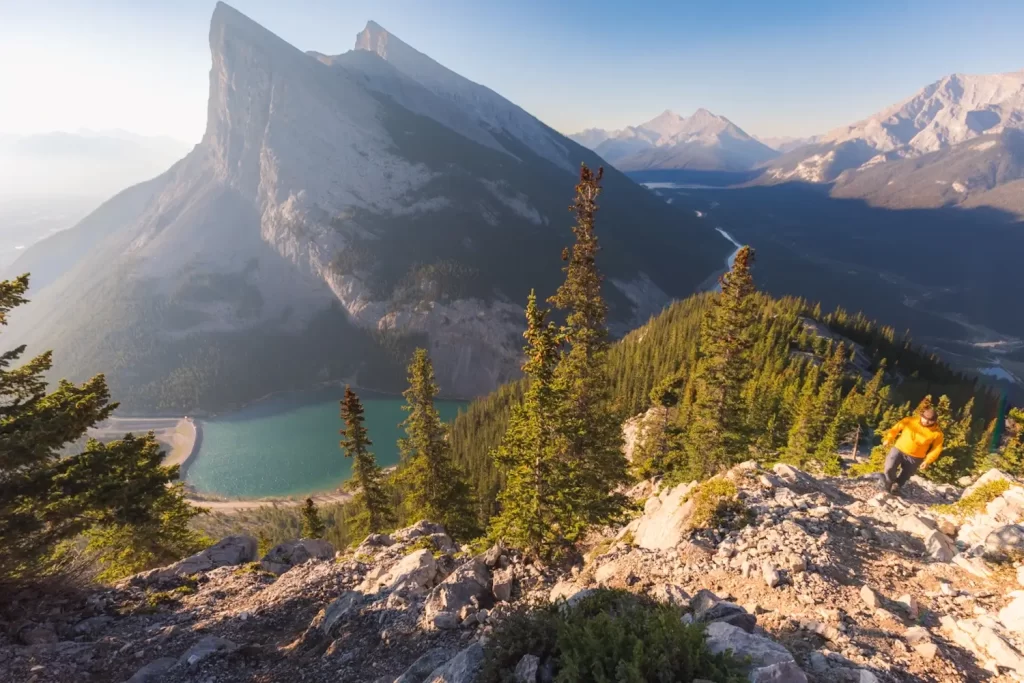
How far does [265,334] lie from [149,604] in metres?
200

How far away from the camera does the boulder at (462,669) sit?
28.5ft

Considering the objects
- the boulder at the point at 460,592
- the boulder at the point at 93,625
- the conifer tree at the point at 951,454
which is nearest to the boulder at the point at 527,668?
the boulder at the point at 460,592

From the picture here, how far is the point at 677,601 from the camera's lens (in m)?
11.4

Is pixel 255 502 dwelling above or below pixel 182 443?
above

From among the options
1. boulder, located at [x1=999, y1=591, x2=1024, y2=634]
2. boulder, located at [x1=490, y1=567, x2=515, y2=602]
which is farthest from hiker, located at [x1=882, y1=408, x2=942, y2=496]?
boulder, located at [x1=490, y1=567, x2=515, y2=602]

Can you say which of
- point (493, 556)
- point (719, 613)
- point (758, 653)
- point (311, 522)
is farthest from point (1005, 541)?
point (311, 522)

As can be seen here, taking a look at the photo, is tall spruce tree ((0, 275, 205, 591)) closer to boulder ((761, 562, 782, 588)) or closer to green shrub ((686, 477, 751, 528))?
green shrub ((686, 477, 751, 528))

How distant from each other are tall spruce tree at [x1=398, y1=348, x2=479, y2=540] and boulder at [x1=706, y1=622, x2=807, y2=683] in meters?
25.0

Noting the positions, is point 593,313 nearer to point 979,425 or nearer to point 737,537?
point 737,537

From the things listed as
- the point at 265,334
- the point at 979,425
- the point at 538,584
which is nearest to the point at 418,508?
the point at 538,584

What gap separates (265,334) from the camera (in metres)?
196

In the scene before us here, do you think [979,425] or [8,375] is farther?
[979,425]

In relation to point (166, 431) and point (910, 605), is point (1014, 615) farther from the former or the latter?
point (166, 431)

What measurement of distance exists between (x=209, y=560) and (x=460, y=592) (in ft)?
59.0
